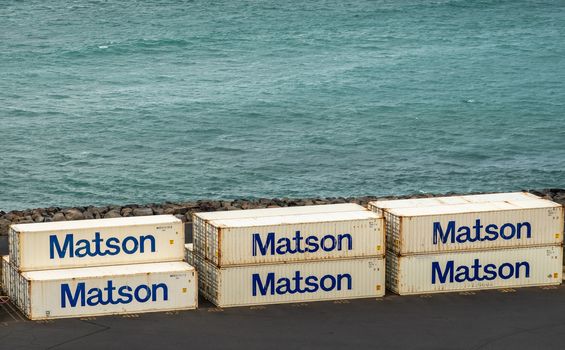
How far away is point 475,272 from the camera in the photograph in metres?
61.1

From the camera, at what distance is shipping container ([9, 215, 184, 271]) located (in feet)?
188

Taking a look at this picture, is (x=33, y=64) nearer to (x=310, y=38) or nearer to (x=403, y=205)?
(x=310, y=38)

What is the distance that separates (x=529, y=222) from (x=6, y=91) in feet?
348

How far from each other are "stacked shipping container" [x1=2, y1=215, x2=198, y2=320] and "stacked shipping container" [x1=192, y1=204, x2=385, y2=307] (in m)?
1.34

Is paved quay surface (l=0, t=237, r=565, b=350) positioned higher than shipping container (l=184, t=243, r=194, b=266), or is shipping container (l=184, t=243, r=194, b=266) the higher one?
shipping container (l=184, t=243, r=194, b=266)

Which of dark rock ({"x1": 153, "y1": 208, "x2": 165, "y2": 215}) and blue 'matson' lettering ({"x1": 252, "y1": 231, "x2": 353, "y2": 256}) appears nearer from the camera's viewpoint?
blue 'matson' lettering ({"x1": 252, "y1": 231, "x2": 353, "y2": 256})

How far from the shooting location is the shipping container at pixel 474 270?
60188mm

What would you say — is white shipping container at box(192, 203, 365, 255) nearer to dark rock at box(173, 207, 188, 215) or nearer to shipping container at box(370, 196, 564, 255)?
shipping container at box(370, 196, 564, 255)

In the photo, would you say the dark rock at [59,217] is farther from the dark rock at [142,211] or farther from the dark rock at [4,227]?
the dark rock at [142,211]

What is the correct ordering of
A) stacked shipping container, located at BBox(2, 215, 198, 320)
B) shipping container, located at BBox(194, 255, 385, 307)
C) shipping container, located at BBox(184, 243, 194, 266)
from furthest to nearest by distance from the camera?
shipping container, located at BBox(184, 243, 194, 266) → shipping container, located at BBox(194, 255, 385, 307) → stacked shipping container, located at BBox(2, 215, 198, 320)

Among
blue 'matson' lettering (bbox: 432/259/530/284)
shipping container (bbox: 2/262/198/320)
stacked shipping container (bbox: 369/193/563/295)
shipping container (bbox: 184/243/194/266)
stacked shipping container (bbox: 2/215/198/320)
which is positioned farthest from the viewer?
shipping container (bbox: 184/243/194/266)

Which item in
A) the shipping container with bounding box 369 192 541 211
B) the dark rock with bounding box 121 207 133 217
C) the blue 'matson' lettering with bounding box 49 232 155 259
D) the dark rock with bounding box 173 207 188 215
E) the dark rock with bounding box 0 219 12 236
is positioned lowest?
the dark rock with bounding box 0 219 12 236

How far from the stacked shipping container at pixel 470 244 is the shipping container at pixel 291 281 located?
1.42m

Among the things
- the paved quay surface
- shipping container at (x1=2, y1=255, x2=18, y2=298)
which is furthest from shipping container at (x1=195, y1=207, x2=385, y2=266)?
shipping container at (x1=2, y1=255, x2=18, y2=298)
